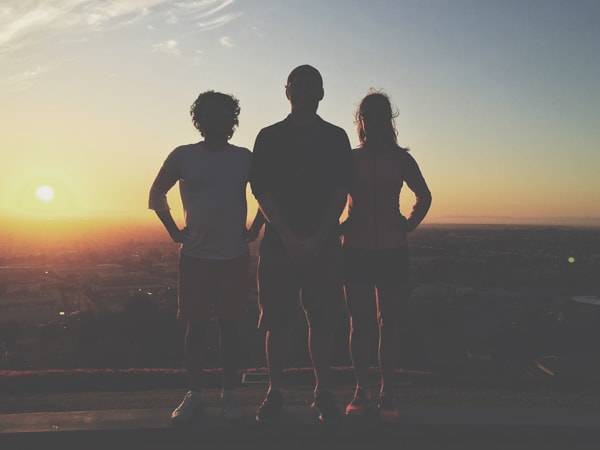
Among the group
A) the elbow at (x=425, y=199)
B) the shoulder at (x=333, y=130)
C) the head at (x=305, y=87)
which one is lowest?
the elbow at (x=425, y=199)

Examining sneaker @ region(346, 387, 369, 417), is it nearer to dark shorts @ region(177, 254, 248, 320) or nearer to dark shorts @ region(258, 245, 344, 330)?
dark shorts @ region(258, 245, 344, 330)

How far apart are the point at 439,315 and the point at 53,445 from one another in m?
27.5

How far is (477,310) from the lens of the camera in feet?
129

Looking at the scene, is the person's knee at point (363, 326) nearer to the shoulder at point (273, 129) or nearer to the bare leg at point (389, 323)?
the bare leg at point (389, 323)

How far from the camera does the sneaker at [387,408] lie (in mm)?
3061

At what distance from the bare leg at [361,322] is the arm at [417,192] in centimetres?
53

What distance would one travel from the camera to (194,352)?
3.25 m

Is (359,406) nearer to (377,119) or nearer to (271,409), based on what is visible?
(271,409)

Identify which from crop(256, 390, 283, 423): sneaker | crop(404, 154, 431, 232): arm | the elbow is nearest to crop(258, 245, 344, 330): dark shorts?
crop(256, 390, 283, 423): sneaker

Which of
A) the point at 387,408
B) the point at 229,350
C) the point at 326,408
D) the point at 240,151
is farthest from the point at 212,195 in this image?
the point at 387,408

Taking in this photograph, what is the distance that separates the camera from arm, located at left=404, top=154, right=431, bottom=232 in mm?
3312

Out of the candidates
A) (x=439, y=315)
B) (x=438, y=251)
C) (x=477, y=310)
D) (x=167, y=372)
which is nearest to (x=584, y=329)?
(x=439, y=315)

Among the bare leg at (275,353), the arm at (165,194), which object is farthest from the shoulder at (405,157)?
the arm at (165,194)

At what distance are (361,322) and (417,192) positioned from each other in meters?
0.97
